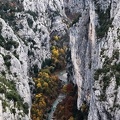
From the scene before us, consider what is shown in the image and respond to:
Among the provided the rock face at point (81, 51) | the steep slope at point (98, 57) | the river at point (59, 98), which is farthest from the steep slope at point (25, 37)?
the steep slope at point (98, 57)

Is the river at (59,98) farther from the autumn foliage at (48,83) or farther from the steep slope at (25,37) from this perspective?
the steep slope at (25,37)

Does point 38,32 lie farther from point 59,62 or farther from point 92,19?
point 92,19

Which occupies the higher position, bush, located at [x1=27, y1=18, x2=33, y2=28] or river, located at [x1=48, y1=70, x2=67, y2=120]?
bush, located at [x1=27, y1=18, x2=33, y2=28]

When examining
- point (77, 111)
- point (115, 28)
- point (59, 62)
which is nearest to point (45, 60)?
point (59, 62)

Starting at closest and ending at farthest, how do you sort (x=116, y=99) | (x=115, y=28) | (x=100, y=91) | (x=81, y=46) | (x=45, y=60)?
(x=116, y=99) < (x=100, y=91) < (x=115, y=28) < (x=81, y=46) < (x=45, y=60)

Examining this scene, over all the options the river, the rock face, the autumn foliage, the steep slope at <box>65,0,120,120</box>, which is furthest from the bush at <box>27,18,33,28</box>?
the steep slope at <box>65,0,120,120</box>

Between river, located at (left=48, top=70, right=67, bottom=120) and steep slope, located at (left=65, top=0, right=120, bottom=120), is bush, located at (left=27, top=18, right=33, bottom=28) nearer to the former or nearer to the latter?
river, located at (left=48, top=70, right=67, bottom=120)

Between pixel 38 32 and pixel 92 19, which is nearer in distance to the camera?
pixel 92 19

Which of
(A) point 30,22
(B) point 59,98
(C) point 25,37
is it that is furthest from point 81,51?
(A) point 30,22
